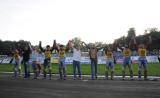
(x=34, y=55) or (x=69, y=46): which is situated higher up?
(x=69, y=46)

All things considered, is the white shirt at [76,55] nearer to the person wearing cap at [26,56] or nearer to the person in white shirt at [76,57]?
the person in white shirt at [76,57]

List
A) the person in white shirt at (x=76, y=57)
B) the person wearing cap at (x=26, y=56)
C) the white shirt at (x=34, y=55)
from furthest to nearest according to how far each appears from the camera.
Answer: the person wearing cap at (x=26, y=56), the white shirt at (x=34, y=55), the person in white shirt at (x=76, y=57)

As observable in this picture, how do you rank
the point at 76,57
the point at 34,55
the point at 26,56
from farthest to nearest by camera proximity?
the point at 26,56
the point at 34,55
the point at 76,57

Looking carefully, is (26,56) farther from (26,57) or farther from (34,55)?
(34,55)

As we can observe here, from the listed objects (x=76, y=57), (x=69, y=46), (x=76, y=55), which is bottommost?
(x=76, y=57)

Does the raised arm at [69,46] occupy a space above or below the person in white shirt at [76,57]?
above

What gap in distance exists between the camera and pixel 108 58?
2117 centimetres

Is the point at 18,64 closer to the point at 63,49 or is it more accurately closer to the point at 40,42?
the point at 40,42

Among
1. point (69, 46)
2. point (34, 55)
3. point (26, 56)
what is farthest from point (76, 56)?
point (26, 56)

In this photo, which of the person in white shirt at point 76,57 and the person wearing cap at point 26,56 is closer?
the person in white shirt at point 76,57

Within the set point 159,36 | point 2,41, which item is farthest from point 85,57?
point 2,41

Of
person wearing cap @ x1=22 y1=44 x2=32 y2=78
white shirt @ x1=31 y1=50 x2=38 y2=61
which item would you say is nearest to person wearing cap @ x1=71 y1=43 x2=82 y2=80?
white shirt @ x1=31 y1=50 x2=38 y2=61

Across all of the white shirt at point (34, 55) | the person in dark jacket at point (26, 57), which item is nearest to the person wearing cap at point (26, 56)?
the person in dark jacket at point (26, 57)

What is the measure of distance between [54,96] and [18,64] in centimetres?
1267
